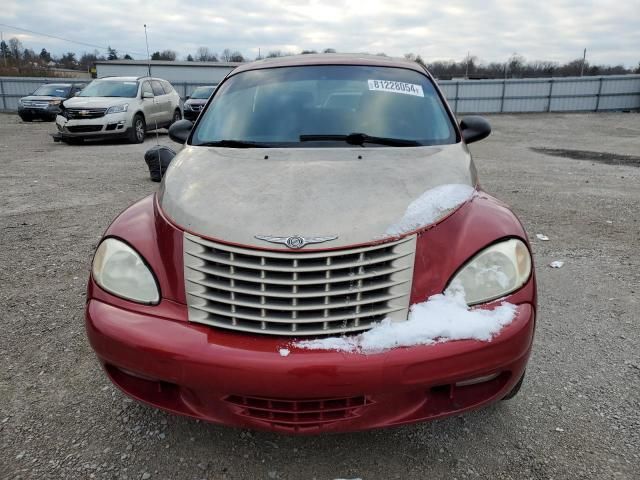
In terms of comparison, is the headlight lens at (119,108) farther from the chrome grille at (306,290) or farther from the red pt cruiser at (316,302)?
the chrome grille at (306,290)

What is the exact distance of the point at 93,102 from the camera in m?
11.9

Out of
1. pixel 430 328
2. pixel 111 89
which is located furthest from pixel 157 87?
pixel 430 328

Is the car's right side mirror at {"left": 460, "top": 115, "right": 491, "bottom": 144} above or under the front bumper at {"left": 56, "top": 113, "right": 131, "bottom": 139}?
above

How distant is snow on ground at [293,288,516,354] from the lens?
1716 millimetres

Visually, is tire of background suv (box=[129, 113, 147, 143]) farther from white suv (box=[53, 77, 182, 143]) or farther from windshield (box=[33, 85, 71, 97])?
windshield (box=[33, 85, 71, 97])

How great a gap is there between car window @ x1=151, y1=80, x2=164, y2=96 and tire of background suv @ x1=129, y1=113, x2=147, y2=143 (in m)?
1.15

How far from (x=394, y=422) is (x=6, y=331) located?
8.64ft

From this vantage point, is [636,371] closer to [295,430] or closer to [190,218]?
[295,430]

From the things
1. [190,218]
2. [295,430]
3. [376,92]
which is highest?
[376,92]

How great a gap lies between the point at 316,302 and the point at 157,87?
14.1 meters

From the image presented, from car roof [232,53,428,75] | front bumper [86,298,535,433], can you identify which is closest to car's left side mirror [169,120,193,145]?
car roof [232,53,428,75]

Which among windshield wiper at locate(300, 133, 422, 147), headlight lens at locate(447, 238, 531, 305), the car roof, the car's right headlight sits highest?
the car roof

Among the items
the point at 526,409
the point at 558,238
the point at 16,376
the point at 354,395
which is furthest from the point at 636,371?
the point at 16,376

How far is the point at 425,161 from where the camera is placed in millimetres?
2549
